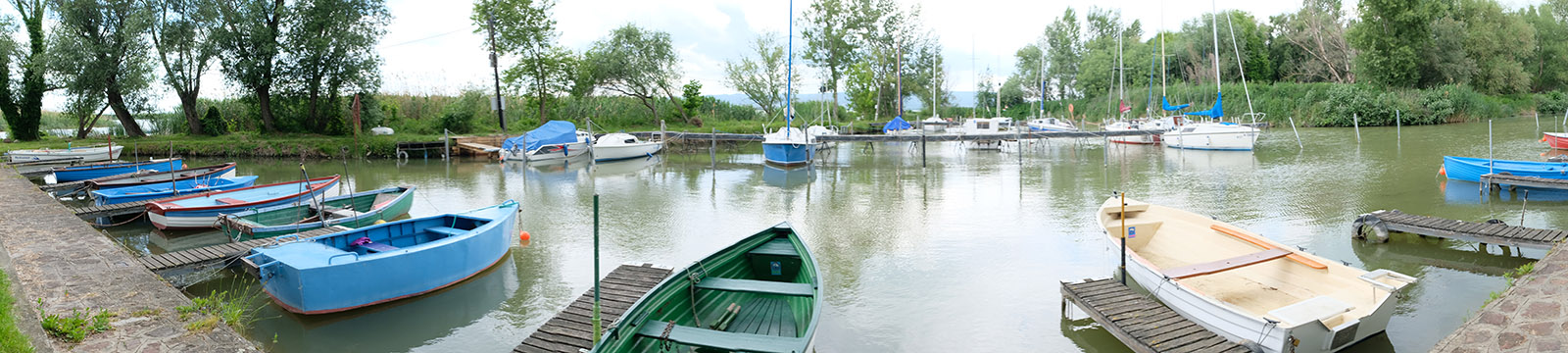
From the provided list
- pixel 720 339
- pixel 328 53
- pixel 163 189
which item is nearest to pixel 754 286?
pixel 720 339

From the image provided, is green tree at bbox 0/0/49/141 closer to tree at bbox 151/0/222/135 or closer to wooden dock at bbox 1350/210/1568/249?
tree at bbox 151/0/222/135

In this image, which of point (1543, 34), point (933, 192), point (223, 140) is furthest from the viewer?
point (1543, 34)

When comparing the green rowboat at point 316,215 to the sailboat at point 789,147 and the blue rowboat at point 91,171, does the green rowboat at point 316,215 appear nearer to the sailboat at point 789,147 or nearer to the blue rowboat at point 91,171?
the blue rowboat at point 91,171

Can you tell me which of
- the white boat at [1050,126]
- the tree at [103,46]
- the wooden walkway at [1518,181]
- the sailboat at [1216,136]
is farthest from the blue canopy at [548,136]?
the wooden walkway at [1518,181]

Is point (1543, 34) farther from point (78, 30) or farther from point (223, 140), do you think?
point (78, 30)

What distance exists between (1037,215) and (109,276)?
1325 cm

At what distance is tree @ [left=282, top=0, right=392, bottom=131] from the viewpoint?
3181 cm

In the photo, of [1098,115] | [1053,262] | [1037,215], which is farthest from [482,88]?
[1098,115]

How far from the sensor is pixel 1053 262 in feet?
34.8

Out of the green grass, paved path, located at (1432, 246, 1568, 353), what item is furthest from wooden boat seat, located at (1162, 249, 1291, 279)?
the green grass

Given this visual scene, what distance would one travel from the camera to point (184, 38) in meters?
30.2

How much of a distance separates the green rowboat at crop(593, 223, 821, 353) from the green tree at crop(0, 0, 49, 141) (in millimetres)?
35134

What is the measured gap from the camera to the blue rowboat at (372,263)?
782cm

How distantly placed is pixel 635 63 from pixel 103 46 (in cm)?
2083
